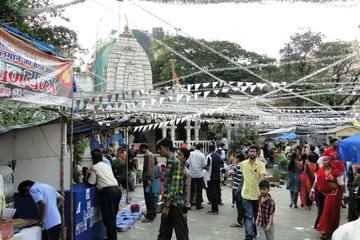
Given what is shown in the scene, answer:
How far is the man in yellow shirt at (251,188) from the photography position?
22.9 feet

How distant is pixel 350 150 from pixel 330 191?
2.94 ft

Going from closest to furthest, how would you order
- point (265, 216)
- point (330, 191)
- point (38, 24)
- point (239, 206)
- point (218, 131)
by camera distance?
point (265, 216) < point (330, 191) < point (239, 206) < point (38, 24) < point (218, 131)

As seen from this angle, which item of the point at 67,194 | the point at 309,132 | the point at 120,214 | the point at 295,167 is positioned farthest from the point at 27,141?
the point at 309,132

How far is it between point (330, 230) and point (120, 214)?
4866 millimetres

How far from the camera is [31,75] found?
4.91 m

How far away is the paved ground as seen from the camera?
7.90m

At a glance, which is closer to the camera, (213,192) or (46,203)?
(46,203)

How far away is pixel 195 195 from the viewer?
11273mm

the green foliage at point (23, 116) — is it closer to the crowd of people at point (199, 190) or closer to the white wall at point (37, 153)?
the white wall at point (37, 153)

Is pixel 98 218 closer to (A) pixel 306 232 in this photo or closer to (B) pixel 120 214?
(B) pixel 120 214

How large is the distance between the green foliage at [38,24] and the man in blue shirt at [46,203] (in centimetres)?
391

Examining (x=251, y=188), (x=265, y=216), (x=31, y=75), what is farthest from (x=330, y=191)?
(x=31, y=75)

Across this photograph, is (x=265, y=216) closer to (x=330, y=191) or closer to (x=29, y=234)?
(x=330, y=191)

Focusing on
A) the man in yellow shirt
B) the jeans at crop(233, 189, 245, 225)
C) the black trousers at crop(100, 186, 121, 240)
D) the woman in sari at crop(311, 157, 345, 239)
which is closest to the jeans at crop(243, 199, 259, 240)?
the man in yellow shirt
